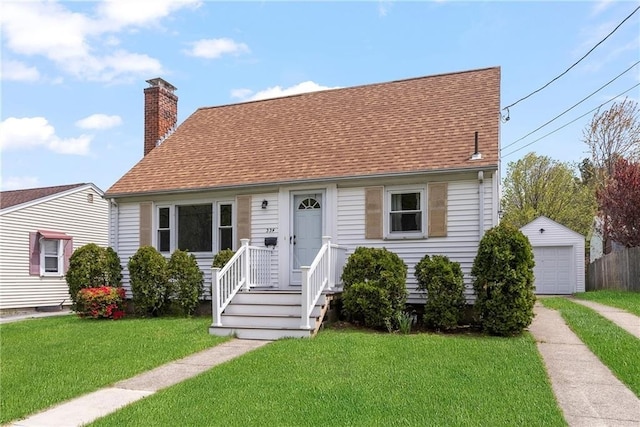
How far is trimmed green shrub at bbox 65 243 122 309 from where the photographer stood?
1160 centimetres

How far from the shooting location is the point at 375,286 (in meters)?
8.84

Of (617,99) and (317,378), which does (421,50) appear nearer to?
(317,378)

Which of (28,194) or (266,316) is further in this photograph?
(28,194)

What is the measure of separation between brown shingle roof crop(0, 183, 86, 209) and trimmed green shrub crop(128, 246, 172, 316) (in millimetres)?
9554

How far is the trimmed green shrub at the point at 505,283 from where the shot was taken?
8.16 m

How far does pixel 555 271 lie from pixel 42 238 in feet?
65.7

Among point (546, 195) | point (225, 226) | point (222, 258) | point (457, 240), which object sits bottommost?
point (222, 258)

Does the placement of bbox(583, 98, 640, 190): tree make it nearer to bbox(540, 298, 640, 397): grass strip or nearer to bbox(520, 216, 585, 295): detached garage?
bbox(520, 216, 585, 295): detached garage

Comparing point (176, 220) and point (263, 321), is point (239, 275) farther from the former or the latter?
point (176, 220)

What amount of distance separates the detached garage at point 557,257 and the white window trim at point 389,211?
12.4m

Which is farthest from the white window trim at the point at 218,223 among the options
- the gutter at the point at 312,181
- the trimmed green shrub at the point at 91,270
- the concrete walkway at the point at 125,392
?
the concrete walkway at the point at 125,392

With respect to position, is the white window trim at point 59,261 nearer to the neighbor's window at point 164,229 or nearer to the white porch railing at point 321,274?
the neighbor's window at point 164,229

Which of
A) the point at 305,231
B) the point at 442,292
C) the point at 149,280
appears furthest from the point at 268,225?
the point at 442,292

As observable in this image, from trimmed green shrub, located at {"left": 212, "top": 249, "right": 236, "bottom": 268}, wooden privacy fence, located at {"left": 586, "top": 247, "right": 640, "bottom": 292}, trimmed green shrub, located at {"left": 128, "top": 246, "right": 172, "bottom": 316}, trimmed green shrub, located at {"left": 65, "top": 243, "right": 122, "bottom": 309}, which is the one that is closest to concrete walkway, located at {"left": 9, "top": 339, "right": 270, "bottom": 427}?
trimmed green shrub, located at {"left": 212, "top": 249, "right": 236, "bottom": 268}
